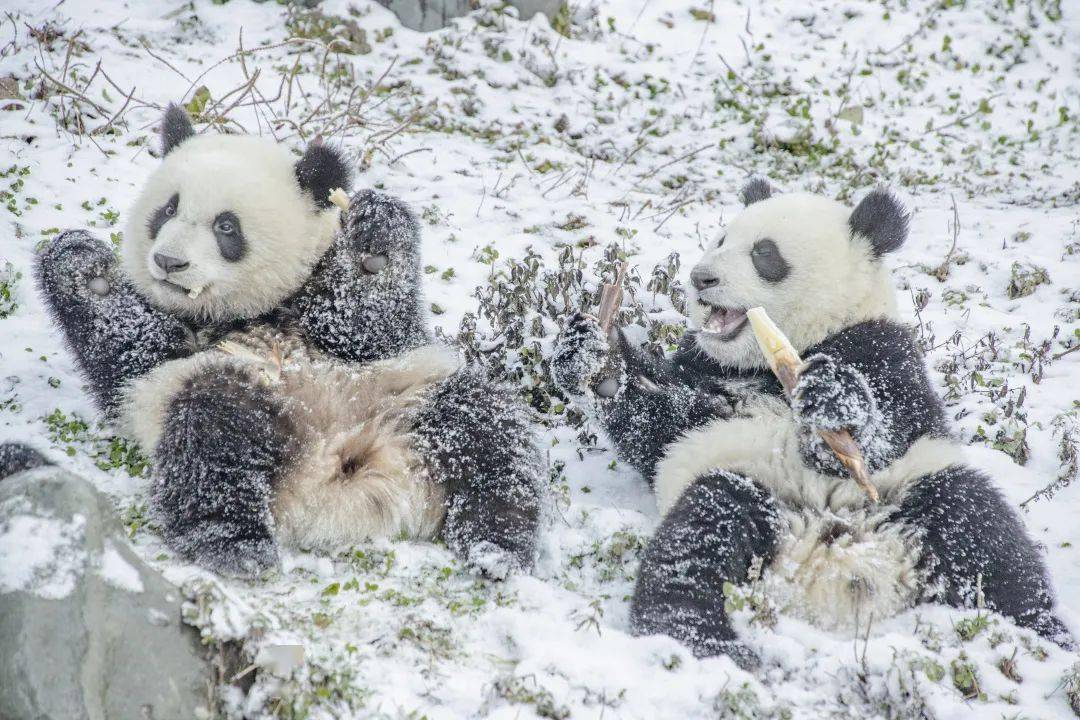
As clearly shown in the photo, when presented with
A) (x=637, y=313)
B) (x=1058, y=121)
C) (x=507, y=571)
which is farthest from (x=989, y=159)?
(x=507, y=571)

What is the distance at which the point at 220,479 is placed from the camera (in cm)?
348

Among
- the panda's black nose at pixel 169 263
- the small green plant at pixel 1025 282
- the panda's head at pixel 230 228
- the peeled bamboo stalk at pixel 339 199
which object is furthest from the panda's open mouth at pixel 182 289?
the small green plant at pixel 1025 282

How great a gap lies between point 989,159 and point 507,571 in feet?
24.4

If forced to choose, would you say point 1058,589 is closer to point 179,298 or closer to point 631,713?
point 631,713

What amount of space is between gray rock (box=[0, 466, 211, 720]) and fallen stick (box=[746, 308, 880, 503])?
2.45 m

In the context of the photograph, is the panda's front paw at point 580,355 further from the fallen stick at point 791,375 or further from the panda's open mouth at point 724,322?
the fallen stick at point 791,375

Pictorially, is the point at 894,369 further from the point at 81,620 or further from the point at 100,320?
the point at 100,320

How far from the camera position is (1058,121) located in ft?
30.9

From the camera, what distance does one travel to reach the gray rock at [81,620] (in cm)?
215

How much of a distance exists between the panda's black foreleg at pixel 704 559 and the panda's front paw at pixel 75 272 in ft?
8.99

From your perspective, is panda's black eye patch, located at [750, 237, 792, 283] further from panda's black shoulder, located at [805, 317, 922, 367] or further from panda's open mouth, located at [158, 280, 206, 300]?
panda's open mouth, located at [158, 280, 206, 300]

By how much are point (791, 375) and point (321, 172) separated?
2377mm

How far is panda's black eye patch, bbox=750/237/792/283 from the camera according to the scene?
4414 mm

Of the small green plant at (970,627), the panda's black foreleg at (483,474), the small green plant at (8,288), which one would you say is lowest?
the small green plant at (8,288)
